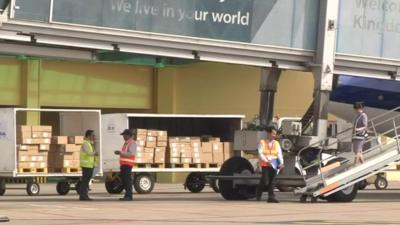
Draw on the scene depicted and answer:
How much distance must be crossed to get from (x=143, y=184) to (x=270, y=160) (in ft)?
22.6

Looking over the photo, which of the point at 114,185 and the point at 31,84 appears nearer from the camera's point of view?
the point at 114,185

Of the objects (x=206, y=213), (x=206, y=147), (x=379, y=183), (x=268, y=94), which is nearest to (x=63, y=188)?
(x=206, y=147)

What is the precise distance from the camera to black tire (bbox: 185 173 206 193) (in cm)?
2861

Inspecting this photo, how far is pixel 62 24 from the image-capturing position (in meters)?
18.0

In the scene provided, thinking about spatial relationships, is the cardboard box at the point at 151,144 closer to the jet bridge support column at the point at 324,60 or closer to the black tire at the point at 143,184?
the black tire at the point at 143,184

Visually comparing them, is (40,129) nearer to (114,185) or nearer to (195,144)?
(114,185)

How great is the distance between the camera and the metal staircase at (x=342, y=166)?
20828mm

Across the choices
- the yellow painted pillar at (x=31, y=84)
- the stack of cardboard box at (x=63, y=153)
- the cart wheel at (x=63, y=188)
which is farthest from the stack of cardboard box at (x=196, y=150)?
the yellow painted pillar at (x=31, y=84)

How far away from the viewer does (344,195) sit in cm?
2136

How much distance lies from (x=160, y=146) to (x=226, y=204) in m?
7.77

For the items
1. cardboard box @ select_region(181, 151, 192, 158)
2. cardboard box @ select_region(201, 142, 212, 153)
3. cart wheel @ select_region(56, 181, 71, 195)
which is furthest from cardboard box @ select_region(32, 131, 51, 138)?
cardboard box @ select_region(201, 142, 212, 153)

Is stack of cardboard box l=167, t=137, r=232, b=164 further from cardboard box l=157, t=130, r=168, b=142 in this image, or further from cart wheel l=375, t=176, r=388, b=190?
cart wheel l=375, t=176, r=388, b=190

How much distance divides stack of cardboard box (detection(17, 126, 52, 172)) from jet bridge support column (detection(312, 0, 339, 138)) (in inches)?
318

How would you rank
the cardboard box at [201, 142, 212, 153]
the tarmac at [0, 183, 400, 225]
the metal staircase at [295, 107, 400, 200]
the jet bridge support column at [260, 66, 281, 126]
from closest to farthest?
the tarmac at [0, 183, 400, 225] < the metal staircase at [295, 107, 400, 200] < the jet bridge support column at [260, 66, 281, 126] < the cardboard box at [201, 142, 212, 153]
